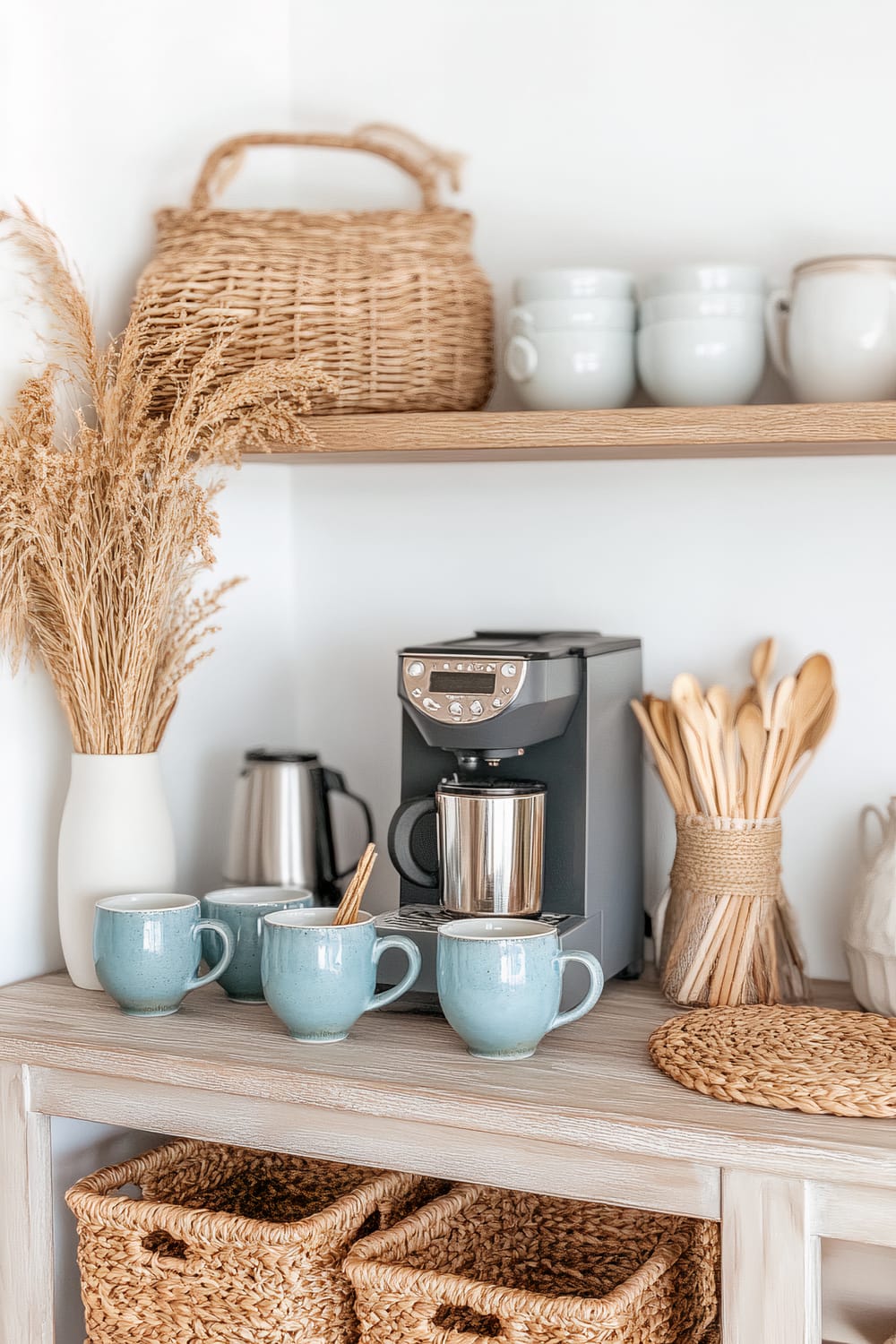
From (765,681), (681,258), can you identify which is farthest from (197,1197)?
(681,258)

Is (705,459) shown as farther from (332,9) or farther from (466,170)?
(332,9)

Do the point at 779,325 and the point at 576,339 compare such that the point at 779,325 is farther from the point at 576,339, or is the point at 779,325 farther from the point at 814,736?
the point at 814,736

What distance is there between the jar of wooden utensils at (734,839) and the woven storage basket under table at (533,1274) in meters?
0.24

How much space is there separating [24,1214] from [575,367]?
38.2 inches

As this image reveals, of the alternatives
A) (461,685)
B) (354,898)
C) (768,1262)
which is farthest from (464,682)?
(768,1262)

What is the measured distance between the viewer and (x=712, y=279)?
53.5 inches

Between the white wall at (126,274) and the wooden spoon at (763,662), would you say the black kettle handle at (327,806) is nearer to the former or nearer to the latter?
the white wall at (126,274)

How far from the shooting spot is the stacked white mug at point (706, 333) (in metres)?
1.36

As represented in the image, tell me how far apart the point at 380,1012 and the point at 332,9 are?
1.21 meters

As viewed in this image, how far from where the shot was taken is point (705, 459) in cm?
160

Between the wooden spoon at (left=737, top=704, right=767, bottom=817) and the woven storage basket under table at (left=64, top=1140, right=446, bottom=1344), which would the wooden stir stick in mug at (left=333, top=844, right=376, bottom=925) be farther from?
the wooden spoon at (left=737, top=704, right=767, bottom=817)

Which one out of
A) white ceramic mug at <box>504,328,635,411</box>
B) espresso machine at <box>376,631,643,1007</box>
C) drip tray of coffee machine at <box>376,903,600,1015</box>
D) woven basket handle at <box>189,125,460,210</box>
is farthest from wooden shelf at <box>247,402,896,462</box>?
drip tray of coffee machine at <box>376,903,600,1015</box>

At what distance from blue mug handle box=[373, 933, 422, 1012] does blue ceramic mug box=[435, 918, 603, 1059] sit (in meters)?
0.06

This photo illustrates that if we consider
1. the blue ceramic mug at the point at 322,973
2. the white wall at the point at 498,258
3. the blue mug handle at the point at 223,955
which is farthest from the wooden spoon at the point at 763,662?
the blue mug handle at the point at 223,955
